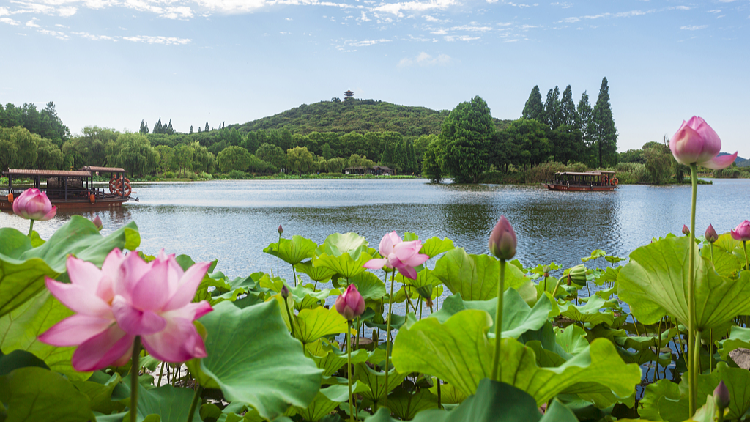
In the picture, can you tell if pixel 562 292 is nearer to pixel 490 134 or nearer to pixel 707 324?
pixel 707 324

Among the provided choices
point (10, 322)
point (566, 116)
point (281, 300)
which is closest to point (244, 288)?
point (281, 300)

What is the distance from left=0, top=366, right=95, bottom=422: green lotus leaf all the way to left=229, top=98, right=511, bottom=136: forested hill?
10628cm

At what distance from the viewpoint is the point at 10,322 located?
2.06ft

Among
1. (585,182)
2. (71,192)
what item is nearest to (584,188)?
(585,182)

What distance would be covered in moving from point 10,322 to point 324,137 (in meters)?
88.7

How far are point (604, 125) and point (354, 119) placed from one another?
88274mm

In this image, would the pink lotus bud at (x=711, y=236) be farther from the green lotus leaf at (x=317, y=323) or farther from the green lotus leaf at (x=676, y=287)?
the green lotus leaf at (x=317, y=323)

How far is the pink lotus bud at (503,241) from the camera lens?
0.68m

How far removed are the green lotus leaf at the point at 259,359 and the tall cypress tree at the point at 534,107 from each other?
46780 mm

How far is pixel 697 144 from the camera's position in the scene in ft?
2.89

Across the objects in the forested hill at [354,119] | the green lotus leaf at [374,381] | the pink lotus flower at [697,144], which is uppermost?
the forested hill at [354,119]

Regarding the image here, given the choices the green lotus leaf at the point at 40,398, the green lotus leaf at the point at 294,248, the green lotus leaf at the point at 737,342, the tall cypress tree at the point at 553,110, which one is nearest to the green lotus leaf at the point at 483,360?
the green lotus leaf at the point at 40,398

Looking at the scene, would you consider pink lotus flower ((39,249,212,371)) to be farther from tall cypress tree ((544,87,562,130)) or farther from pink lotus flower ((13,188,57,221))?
tall cypress tree ((544,87,562,130))

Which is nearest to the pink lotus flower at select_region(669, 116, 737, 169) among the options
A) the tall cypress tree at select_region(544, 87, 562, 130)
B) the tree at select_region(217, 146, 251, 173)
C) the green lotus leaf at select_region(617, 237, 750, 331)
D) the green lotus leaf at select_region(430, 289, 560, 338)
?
the green lotus leaf at select_region(617, 237, 750, 331)
